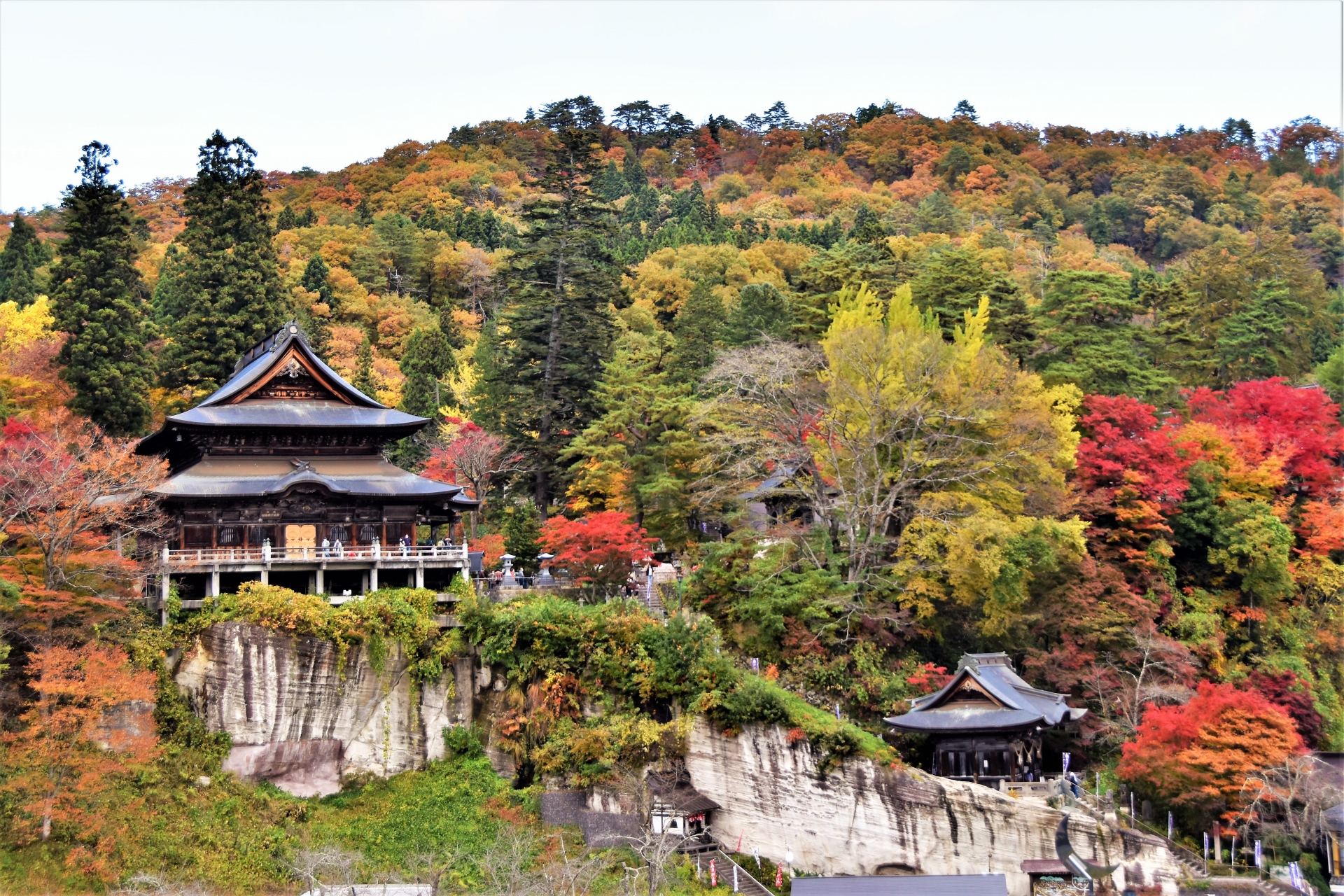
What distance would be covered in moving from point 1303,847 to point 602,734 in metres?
17.8

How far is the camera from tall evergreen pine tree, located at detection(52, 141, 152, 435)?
150ft

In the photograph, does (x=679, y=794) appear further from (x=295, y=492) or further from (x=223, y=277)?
(x=223, y=277)

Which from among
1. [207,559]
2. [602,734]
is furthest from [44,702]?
[602,734]

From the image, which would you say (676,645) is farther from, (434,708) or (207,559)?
(207,559)

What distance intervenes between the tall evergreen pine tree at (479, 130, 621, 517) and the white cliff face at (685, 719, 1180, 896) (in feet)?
50.6

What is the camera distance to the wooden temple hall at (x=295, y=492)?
39531mm

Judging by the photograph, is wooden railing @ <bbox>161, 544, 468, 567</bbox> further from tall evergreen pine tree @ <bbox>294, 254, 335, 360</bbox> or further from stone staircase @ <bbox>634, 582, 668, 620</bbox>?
tall evergreen pine tree @ <bbox>294, 254, 335, 360</bbox>

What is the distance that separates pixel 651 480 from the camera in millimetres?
46125

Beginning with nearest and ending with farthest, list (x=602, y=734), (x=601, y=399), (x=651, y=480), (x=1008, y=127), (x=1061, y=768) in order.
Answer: (x=602, y=734) < (x=1061, y=768) < (x=651, y=480) < (x=601, y=399) < (x=1008, y=127)

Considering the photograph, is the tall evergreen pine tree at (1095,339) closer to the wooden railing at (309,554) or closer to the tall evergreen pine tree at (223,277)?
the wooden railing at (309,554)

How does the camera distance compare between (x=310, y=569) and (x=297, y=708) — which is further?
(x=310, y=569)

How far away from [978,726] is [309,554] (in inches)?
743

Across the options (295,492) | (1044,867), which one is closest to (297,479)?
(295,492)

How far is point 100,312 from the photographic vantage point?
4619 cm
